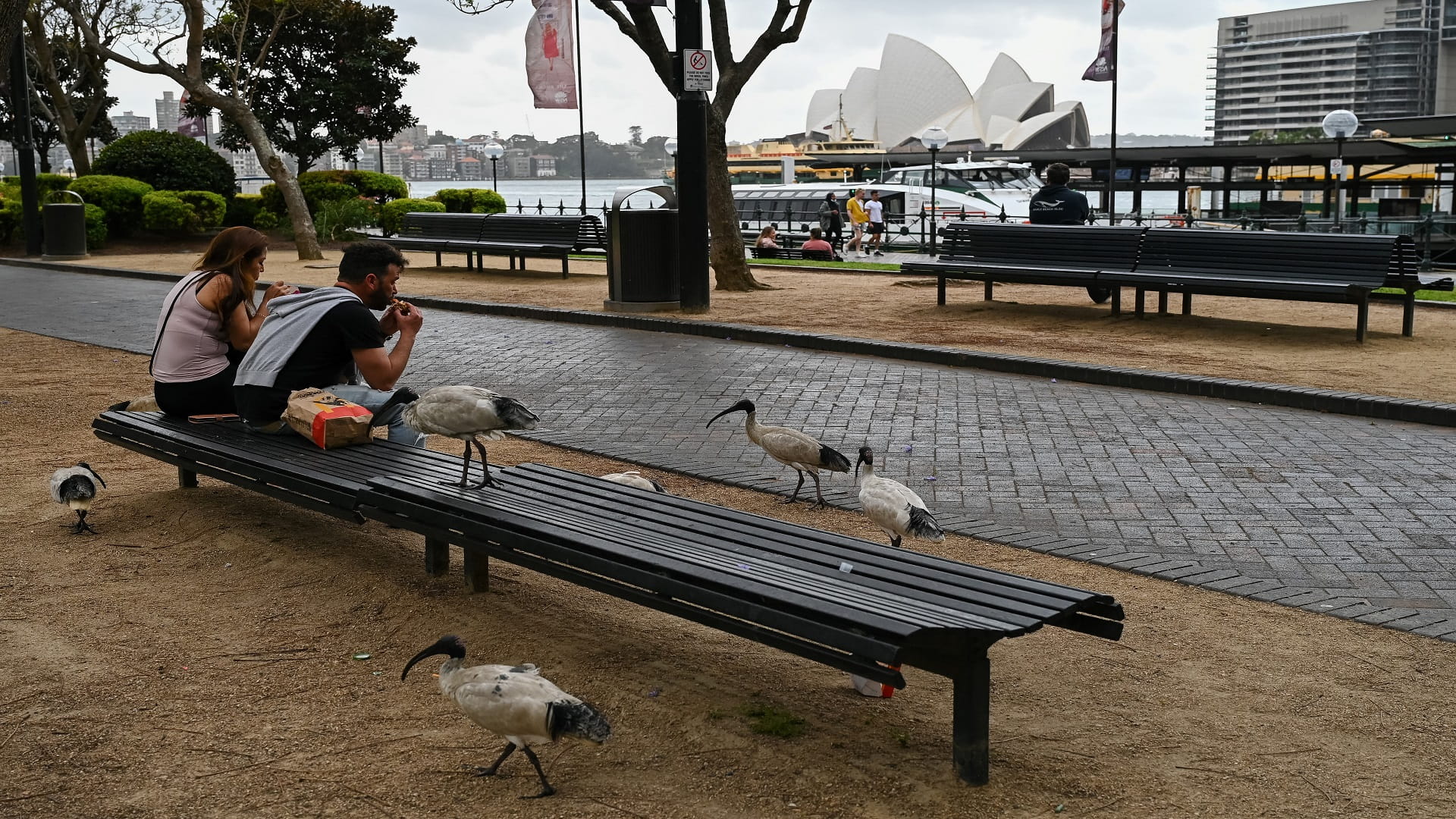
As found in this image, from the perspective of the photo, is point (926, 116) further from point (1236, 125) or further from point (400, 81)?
point (1236, 125)

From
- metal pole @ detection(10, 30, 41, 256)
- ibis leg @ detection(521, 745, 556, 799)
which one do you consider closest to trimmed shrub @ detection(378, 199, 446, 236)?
metal pole @ detection(10, 30, 41, 256)

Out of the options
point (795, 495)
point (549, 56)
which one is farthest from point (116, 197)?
point (795, 495)

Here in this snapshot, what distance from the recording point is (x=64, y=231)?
83.0 feet

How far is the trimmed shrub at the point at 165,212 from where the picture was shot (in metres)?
28.1

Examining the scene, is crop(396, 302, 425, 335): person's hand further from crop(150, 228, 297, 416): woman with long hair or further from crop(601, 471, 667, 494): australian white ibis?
crop(601, 471, 667, 494): australian white ibis

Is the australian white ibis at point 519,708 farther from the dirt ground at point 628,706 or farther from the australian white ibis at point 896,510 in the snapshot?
the australian white ibis at point 896,510

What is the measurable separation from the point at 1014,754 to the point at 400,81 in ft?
A: 138

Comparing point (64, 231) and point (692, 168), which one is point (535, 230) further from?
point (64, 231)

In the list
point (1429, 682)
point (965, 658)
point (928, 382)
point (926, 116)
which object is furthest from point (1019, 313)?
point (926, 116)

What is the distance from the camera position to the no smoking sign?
46.4ft

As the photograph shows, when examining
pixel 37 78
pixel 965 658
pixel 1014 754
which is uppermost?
pixel 37 78

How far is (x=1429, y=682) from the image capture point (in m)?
4.12

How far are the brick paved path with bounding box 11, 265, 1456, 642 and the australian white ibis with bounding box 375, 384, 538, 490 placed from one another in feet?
7.82

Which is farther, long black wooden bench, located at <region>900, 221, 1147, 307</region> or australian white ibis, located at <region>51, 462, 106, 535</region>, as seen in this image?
long black wooden bench, located at <region>900, 221, 1147, 307</region>
